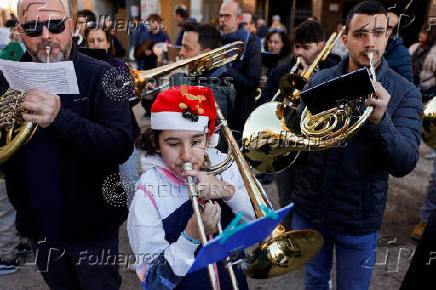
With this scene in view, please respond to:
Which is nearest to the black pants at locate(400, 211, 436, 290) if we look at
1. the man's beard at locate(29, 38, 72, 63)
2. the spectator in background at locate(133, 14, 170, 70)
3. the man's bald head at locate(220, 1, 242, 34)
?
the man's beard at locate(29, 38, 72, 63)

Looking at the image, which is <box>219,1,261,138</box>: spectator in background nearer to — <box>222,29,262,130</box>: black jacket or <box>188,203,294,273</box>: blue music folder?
<box>222,29,262,130</box>: black jacket

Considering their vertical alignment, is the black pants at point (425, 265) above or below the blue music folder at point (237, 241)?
below

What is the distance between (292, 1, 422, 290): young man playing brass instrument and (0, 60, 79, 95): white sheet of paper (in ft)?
3.96

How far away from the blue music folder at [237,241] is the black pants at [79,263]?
3.55ft

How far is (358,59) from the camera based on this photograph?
1.65 meters

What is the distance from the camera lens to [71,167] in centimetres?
159

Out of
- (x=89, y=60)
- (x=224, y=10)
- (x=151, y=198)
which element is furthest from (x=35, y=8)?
(x=224, y=10)

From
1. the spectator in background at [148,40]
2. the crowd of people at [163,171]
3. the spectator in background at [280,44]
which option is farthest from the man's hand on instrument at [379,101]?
the spectator in background at [280,44]

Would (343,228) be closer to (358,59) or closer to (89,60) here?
(358,59)

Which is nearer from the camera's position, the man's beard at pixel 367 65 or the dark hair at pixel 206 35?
the man's beard at pixel 367 65

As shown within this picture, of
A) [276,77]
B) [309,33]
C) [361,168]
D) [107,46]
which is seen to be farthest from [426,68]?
[107,46]

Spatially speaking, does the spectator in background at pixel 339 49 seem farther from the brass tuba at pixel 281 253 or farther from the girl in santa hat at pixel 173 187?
the brass tuba at pixel 281 253

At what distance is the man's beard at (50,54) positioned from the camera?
1.49 metres

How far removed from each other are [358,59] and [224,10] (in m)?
2.20
